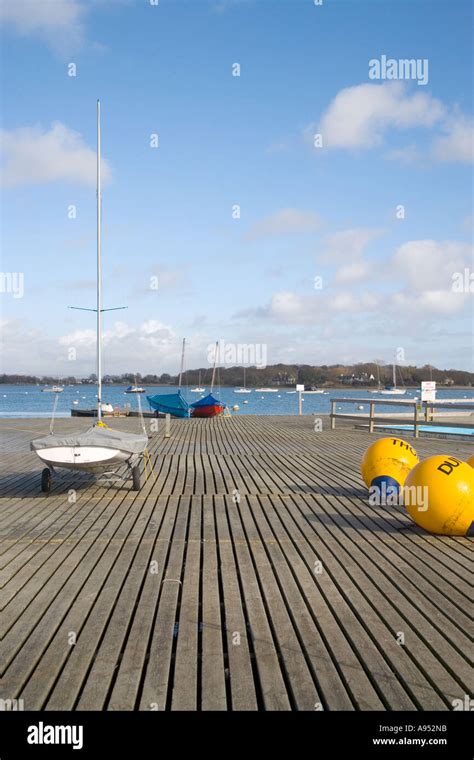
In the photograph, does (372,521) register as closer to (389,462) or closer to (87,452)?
(389,462)

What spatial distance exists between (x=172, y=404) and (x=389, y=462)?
25920 millimetres

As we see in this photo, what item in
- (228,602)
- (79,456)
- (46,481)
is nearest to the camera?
(228,602)

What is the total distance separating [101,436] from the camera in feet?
27.8

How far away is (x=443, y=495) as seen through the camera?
19.8 ft

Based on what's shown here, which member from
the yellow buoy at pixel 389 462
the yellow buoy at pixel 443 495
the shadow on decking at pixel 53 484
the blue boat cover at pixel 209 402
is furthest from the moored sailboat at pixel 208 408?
the yellow buoy at pixel 443 495

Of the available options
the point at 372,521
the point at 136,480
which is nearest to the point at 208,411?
the point at 136,480

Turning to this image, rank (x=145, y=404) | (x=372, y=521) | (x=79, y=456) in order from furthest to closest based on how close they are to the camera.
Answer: (x=145, y=404) < (x=79, y=456) < (x=372, y=521)

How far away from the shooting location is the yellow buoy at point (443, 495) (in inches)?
237

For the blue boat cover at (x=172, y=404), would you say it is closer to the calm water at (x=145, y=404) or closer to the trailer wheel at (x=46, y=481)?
the calm water at (x=145, y=404)

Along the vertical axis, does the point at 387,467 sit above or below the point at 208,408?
above

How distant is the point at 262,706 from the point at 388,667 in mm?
779

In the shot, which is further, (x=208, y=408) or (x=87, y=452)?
(x=208, y=408)
